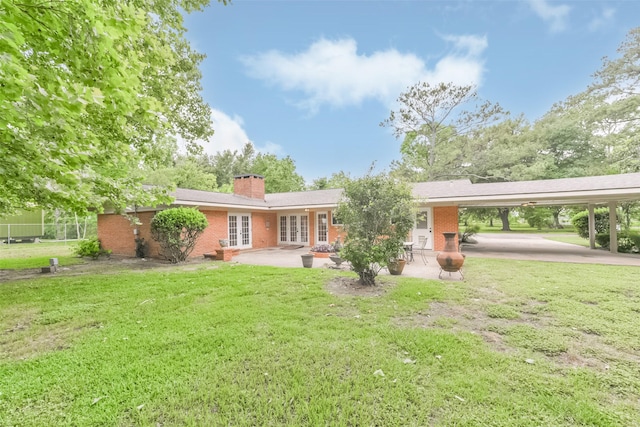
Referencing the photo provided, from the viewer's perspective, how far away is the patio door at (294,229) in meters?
17.4

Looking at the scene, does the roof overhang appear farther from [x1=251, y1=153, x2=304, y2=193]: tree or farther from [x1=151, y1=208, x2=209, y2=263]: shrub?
[x1=251, y1=153, x2=304, y2=193]: tree

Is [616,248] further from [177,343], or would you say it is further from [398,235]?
[177,343]

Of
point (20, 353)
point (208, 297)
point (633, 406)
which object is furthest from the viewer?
point (208, 297)

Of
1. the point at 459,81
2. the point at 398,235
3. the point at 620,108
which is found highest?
the point at 459,81

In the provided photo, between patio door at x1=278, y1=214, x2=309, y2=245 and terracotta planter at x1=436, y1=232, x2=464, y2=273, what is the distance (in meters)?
10.7

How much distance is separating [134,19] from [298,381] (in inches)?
160

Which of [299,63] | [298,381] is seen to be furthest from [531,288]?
[299,63]

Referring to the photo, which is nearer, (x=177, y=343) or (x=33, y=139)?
(x=33, y=139)

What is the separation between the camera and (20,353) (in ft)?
12.2

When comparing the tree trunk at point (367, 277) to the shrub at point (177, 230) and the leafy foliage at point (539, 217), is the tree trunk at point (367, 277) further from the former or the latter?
the leafy foliage at point (539, 217)

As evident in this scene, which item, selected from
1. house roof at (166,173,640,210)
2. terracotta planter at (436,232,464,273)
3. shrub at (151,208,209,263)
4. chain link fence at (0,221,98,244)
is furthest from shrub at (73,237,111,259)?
terracotta planter at (436,232,464,273)

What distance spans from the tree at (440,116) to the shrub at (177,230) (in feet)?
76.6

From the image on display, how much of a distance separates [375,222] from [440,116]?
2518cm

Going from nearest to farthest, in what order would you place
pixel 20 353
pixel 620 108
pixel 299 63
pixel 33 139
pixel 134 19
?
pixel 134 19 < pixel 33 139 < pixel 20 353 < pixel 299 63 < pixel 620 108
